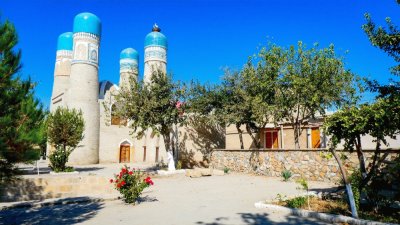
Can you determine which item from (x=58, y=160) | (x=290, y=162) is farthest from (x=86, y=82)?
(x=290, y=162)

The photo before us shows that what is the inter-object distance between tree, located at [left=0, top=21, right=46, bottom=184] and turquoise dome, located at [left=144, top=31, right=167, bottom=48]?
30000 mm

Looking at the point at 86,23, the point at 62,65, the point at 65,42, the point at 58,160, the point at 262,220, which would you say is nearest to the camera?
the point at 262,220

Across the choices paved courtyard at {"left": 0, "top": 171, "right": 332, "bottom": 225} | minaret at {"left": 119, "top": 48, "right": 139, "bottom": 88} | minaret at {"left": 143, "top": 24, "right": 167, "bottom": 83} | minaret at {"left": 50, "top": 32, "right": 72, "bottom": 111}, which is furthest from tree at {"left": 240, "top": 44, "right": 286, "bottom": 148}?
minaret at {"left": 50, "top": 32, "right": 72, "bottom": 111}

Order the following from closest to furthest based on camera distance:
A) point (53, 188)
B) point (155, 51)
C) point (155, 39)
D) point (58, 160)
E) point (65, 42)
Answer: point (53, 188) < point (58, 160) < point (155, 51) < point (155, 39) < point (65, 42)

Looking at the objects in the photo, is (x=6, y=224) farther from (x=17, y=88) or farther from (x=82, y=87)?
(x=82, y=87)

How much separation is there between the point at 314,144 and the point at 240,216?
17.2 m

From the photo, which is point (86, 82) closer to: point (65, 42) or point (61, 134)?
point (65, 42)

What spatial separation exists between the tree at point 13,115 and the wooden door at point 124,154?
28.0 metres

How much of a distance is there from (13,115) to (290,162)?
42.5 ft

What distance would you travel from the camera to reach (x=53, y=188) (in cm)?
1121

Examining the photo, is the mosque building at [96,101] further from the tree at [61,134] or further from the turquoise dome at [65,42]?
the tree at [61,134]

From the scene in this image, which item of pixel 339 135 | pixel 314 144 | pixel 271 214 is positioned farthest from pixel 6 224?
pixel 314 144

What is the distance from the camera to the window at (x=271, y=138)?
2543cm

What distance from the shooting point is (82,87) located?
100 ft
